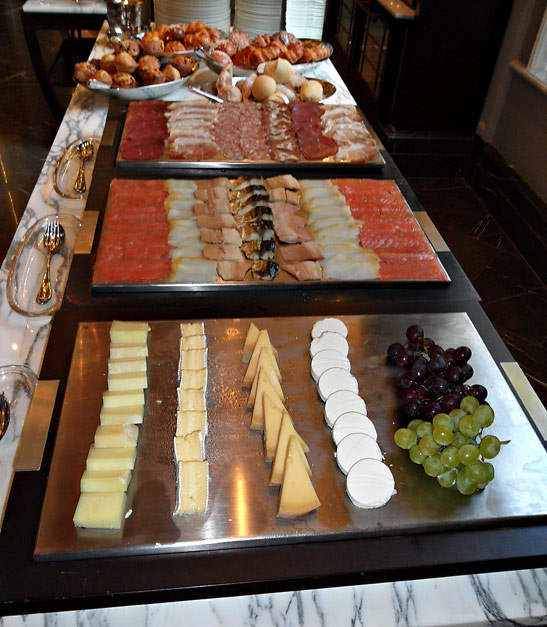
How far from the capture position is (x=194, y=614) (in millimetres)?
854

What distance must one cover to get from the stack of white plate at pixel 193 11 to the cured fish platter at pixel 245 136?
853mm

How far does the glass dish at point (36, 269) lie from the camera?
134cm

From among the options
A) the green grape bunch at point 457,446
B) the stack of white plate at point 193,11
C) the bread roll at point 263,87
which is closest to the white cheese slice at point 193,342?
the green grape bunch at point 457,446

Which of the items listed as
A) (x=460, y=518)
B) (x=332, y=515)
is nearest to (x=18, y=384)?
(x=332, y=515)

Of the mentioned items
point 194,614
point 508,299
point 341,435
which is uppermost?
point 341,435

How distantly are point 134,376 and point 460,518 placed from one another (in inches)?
24.7

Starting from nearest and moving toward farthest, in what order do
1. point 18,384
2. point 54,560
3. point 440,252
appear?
point 54,560, point 18,384, point 440,252

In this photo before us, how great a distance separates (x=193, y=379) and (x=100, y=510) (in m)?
0.30

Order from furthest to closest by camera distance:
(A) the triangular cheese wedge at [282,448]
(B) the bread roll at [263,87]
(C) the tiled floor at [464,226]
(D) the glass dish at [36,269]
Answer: (C) the tiled floor at [464,226] → (B) the bread roll at [263,87] → (D) the glass dish at [36,269] → (A) the triangular cheese wedge at [282,448]

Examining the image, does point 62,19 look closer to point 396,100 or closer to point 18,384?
point 396,100

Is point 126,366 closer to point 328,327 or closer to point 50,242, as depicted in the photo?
point 328,327

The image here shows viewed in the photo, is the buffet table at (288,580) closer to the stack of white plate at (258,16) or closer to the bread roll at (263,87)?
the bread roll at (263,87)

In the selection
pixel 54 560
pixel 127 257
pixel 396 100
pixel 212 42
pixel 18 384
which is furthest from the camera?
pixel 396 100

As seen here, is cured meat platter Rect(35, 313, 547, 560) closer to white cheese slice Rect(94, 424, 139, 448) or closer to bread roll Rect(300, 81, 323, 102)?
white cheese slice Rect(94, 424, 139, 448)
